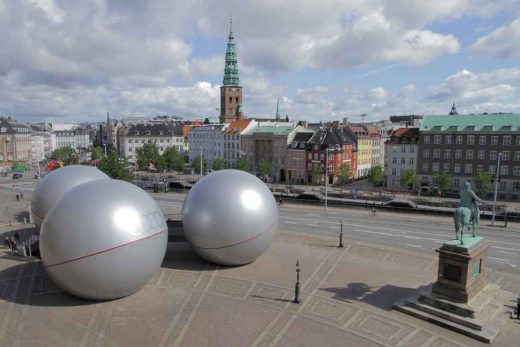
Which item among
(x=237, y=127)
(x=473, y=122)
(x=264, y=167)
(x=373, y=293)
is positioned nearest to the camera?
(x=373, y=293)

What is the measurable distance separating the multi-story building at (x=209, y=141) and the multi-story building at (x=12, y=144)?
2002 inches

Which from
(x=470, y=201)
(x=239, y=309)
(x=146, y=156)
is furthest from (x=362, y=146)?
(x=239, y=309)

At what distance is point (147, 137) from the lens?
127125 mm

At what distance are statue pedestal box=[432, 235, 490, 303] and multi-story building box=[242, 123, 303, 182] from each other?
67.9 meters

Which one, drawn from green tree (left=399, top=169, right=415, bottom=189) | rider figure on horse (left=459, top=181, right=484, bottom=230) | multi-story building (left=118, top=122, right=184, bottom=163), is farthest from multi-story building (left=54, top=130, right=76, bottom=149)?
rider figure on horse (left=459, top=181, right=484, bottom=230)

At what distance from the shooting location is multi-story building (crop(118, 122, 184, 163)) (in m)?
124

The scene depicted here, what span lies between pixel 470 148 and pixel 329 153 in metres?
24.4

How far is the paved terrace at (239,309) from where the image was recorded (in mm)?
14164

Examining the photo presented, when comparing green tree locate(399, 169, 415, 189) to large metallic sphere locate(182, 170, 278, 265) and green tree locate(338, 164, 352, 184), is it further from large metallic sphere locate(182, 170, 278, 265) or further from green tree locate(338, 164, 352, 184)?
large metallic sphere locate(182, 170, 278, 265)

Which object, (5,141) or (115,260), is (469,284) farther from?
(5,141)

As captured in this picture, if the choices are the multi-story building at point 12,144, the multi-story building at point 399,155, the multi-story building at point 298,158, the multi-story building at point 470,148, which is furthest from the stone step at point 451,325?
the multi-story building at point 12,144

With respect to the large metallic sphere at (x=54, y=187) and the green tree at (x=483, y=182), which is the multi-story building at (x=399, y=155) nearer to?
the green tree at (x=483, y=182)

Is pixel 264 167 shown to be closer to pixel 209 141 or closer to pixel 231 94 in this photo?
pixel 209 141

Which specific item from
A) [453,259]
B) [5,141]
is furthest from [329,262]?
[5,141]
